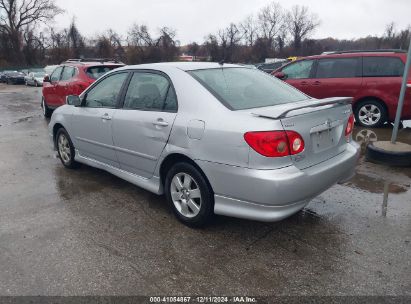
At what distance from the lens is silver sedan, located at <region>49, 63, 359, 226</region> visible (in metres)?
2.86

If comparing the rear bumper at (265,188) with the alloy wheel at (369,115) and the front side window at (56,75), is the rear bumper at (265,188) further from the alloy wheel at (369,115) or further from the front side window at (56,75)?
the front side window at (56,75)

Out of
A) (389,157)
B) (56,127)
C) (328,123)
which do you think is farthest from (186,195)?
(389,157)

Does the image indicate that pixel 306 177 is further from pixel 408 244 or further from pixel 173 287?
pixel 173 287

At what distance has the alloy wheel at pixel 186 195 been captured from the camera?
3375 millimetres

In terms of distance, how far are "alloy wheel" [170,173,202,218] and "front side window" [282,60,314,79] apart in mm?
6355

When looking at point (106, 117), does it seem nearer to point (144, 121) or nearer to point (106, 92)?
point (106, 92)

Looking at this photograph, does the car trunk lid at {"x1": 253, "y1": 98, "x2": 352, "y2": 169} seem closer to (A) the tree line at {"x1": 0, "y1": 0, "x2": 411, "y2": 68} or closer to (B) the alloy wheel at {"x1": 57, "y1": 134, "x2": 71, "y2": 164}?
(B) the alloy wheel at {"x1": 57, "y1": 134, "x2": 71, "y2": 164}

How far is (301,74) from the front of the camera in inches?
352

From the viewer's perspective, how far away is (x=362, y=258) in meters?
2.95

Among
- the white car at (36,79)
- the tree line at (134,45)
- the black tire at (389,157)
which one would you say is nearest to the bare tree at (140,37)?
the tree line at (134,45)

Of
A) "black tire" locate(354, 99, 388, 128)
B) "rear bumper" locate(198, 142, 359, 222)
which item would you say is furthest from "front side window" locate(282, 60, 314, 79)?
"rear bumper" locate(198, 142, 359, 222)

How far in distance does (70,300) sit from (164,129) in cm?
167

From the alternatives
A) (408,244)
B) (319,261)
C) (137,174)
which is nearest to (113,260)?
(137,174)

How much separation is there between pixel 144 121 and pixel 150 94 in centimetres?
33
